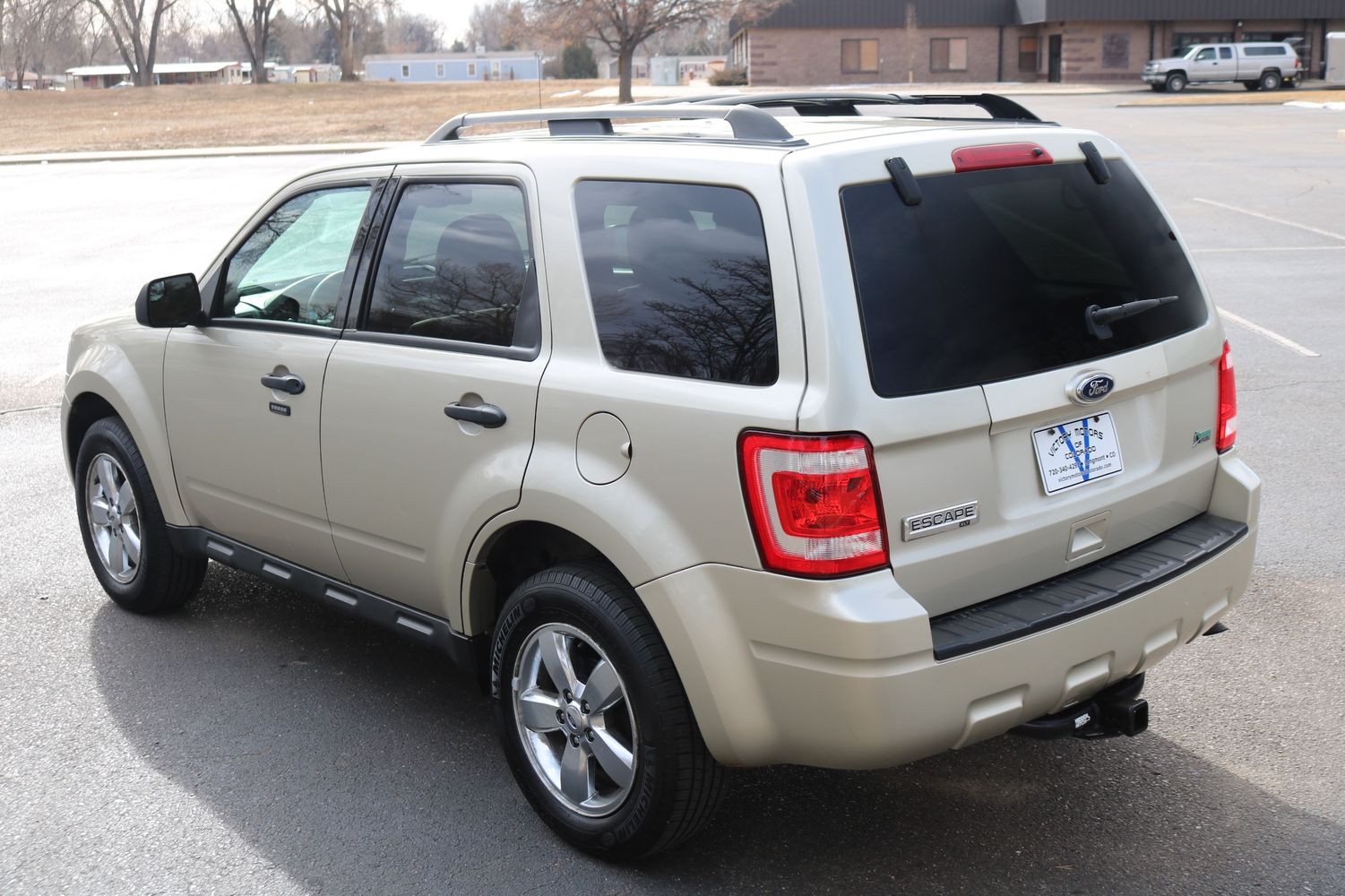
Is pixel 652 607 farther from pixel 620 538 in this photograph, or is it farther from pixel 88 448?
pixel 88 448

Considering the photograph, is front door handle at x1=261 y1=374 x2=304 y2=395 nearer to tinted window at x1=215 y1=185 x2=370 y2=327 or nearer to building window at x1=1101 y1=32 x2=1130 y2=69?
tinted window at x1=215 y1=185 x2=370 y2=327

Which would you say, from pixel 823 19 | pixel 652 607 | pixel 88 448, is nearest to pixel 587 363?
pixel 652 607

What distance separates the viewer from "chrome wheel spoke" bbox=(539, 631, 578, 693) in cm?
348

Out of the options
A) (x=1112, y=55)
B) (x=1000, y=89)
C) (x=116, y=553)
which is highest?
(x=1112, y=55)

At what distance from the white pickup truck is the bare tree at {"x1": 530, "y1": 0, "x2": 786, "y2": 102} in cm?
1919

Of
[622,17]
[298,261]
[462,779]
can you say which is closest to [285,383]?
[298,261]

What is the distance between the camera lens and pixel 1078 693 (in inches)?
127

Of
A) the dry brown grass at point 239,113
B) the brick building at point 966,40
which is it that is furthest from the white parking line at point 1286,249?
the brick building at point 966,40

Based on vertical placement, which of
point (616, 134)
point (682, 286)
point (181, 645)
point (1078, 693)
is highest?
point (616, 134)

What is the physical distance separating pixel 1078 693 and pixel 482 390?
67.2 inches

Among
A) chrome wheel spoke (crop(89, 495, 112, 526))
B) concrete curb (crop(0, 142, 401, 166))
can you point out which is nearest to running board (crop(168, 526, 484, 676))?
chrome wheel spoke (crop(89, 495, 112, 526))

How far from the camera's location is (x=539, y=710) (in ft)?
11.8

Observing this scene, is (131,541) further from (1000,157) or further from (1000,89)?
(1000,89)

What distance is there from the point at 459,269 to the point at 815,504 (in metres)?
1.47
